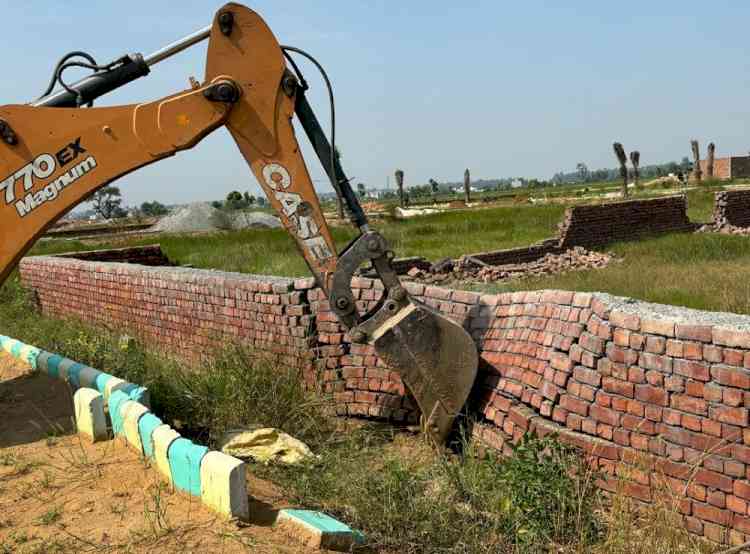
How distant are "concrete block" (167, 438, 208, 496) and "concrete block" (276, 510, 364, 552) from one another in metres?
0.50

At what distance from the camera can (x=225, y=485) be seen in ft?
11.1

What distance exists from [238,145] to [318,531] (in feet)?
8.06

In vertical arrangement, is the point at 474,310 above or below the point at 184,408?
above

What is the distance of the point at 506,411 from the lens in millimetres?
4602

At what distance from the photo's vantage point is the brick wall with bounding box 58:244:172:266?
492 inches

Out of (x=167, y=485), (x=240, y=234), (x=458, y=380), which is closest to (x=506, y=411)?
(x=458, y=380)

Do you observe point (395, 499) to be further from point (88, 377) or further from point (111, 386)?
point (88, 377)

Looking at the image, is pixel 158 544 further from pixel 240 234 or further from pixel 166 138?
pixel 240 234

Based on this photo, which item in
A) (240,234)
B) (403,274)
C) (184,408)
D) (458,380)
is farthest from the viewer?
(240,234)

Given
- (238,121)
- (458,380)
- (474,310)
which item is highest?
(238,121)

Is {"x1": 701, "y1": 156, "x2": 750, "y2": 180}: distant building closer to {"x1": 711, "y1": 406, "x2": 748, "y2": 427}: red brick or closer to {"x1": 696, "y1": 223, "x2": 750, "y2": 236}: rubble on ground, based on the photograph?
{"x1": 696, "y1": 223, "x2": 750, "y2": 236}: rubble on ground

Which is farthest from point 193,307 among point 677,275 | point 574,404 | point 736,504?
point 677,275

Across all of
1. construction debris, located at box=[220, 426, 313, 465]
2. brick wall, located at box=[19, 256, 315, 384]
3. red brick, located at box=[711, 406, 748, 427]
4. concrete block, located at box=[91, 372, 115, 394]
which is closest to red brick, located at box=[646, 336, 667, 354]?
red brick, located at box=[711, 406, 748, 427]

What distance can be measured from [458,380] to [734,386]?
5.84 ft
